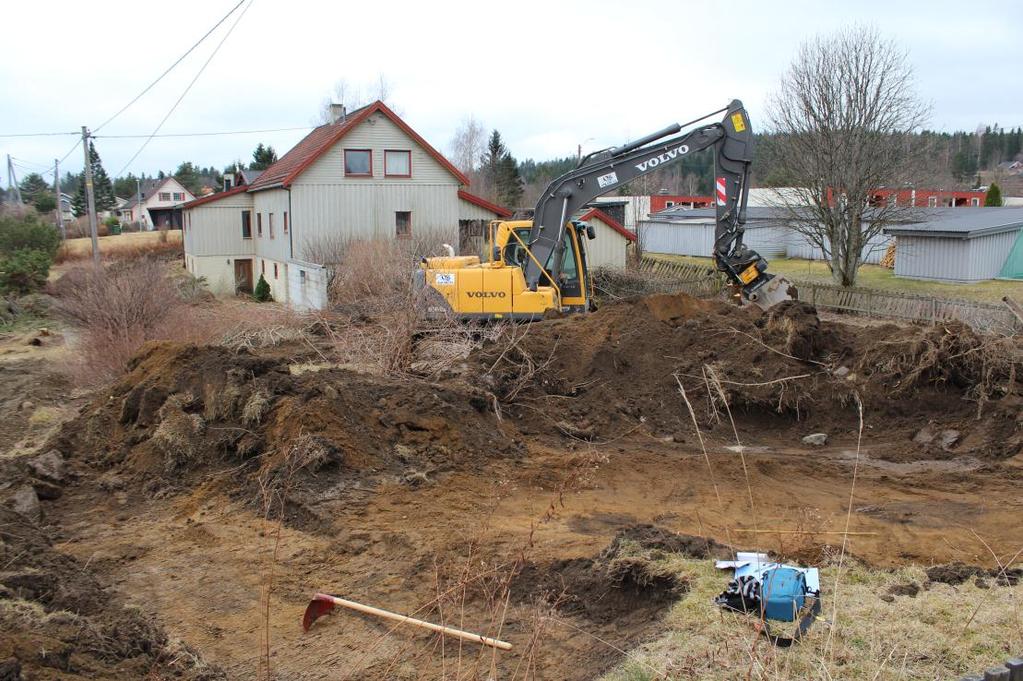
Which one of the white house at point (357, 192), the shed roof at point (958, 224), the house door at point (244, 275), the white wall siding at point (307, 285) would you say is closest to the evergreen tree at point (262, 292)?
the white house at point (357, 192)

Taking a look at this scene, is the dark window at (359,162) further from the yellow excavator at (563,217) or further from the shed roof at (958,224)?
the shed roof at (958,224)

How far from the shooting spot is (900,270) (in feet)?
123

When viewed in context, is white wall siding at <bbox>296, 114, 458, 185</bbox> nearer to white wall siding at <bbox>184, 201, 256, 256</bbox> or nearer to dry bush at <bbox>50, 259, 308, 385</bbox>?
white wall siding at <bbox>184, 201, 256, 256</bbox>

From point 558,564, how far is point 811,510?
3361 mm

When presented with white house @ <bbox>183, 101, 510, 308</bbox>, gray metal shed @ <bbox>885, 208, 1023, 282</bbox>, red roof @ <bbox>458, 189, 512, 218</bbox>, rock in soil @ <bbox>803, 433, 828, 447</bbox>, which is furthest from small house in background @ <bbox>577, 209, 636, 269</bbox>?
rock in soil @ <bbox>803, 433, 828, 447</bbox>

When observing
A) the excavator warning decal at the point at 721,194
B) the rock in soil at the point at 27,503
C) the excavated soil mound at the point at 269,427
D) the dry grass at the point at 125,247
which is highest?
the excavator warning decal at the point at 721,194

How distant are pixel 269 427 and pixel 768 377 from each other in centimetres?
739

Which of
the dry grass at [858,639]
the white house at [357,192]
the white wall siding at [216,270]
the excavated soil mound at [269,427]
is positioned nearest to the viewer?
the dry grass at [858,639]

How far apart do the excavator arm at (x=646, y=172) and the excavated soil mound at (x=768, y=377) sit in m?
3.25

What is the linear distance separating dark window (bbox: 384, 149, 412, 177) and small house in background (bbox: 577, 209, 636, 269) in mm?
6941

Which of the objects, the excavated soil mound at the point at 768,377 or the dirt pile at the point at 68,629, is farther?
the excavated soil mound at the point at 768,377

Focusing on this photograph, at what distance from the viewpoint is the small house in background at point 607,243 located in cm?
3238

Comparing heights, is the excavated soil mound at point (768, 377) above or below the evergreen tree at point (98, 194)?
below

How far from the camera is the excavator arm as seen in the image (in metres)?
17.3
